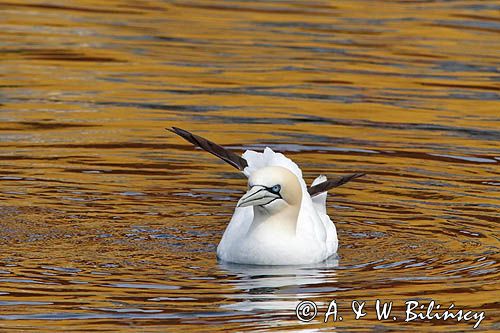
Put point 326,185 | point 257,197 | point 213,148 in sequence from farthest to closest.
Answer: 1. point 326,185
2. point 213,148
3. point 257,197

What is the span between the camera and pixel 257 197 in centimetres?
1090

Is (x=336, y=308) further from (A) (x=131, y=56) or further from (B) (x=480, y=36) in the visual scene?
(B) (x=480, y=36)

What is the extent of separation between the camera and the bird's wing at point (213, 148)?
1173 cm

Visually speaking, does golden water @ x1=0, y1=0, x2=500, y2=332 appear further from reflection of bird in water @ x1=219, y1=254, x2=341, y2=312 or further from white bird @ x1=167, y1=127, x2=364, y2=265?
white bird @ x1=167, y1=127, x2=364, y2=265

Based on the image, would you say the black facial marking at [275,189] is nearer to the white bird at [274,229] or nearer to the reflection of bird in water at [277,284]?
the white bird at [274,229]

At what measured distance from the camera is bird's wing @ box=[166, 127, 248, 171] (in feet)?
38.5

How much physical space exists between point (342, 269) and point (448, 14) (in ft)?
40.4

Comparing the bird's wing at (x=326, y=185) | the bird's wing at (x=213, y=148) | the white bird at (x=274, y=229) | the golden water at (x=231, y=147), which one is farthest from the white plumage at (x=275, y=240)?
the bird's wing at (x=326, y=185)

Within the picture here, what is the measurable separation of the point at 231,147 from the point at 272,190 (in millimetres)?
4019

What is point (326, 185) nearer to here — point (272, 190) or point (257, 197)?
point (272, 190)

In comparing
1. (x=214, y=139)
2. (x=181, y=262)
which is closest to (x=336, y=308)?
(x=181, y=262)

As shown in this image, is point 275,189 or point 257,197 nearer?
point 257,197

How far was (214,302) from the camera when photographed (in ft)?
32.1

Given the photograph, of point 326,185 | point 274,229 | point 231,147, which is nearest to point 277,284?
point 274,229
